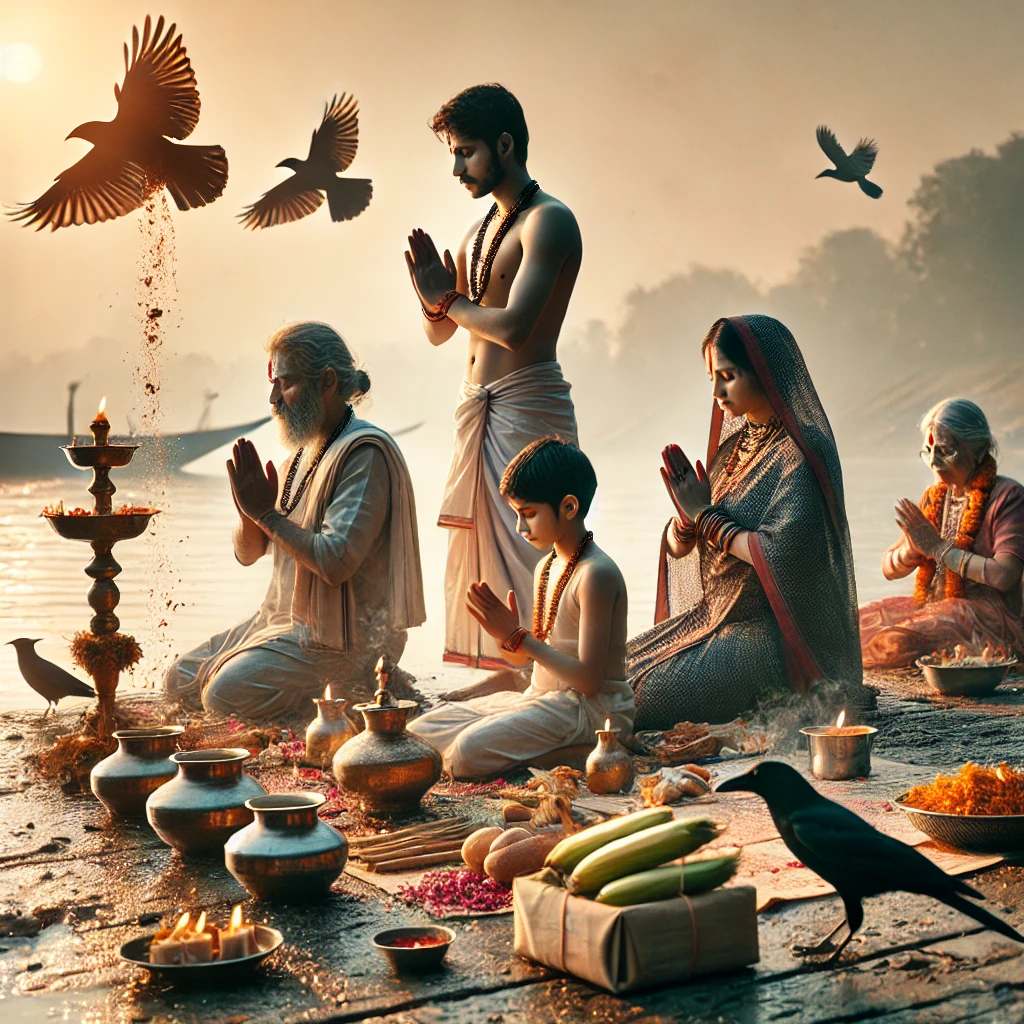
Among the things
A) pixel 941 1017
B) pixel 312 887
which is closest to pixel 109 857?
pixel 312 887

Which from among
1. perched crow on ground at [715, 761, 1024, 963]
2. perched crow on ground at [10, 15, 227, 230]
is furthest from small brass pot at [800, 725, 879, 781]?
perched crow on ground at [10, 15, 227, 230]

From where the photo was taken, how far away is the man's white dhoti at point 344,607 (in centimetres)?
495

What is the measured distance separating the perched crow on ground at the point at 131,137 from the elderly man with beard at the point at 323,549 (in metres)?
1.87

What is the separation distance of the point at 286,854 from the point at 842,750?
6.10ft

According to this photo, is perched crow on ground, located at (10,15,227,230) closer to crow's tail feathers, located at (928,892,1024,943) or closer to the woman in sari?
the woman in sari

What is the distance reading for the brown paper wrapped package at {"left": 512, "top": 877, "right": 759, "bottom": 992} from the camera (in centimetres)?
251

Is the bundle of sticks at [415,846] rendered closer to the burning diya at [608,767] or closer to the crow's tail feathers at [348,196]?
the burning diya at [608,767]

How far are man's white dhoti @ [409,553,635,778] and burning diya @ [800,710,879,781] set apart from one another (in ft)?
1.92

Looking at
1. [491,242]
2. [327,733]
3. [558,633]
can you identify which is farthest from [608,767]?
[491,242]

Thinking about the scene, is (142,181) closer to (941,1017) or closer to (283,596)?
(283,596)

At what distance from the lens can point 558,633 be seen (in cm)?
441

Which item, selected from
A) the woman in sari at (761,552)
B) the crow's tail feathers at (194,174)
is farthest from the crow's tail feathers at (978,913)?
the crow's tail feathers at (194,174)

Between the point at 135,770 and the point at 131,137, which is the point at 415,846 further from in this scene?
the point at 131,137

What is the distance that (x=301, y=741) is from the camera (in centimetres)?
475
